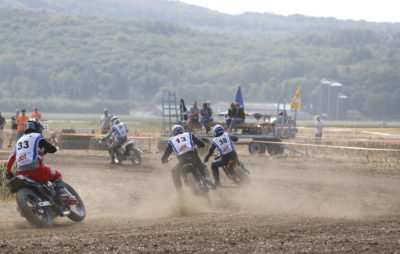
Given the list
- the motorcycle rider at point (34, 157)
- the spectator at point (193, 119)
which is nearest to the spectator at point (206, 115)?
the spectator at point (193, 119)

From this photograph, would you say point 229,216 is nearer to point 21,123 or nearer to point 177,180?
point 177,180

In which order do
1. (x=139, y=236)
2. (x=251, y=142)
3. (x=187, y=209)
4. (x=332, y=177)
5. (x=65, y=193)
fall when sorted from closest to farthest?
(x=139, y=236) → (x=65, y=193) → (x=187, y=209) → (x=332, y=177) → (x=251, y=142)

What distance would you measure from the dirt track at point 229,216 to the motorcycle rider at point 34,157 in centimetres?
55

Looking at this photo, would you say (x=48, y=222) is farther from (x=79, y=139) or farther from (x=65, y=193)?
(x=79, y=139)

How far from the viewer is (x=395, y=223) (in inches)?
416

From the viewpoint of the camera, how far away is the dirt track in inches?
340

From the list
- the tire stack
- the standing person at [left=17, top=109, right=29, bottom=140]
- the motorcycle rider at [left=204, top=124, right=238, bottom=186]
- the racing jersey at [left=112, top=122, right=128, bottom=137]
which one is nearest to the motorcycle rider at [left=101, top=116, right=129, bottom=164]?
the racing jersey at [left=112, top=122, right=128, bottom=137]

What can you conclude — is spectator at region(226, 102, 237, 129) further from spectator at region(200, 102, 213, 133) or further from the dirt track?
the dirt track

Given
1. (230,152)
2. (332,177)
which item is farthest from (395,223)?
(332,177)

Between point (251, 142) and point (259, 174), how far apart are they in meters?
8.90

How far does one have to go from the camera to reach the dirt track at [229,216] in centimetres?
863

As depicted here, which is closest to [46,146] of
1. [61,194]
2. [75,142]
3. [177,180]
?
[61,194]

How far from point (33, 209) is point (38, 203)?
12 centimetres

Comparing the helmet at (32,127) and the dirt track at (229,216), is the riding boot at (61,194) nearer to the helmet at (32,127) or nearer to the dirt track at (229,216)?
the dirt track at (229,216)
